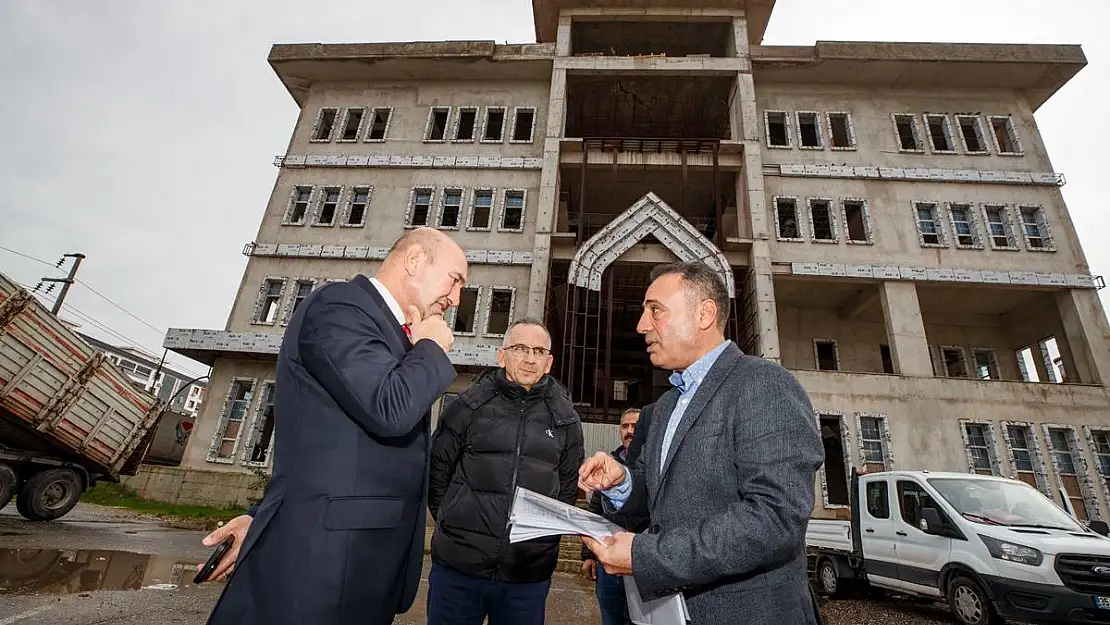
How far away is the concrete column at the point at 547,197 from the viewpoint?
15.9 m

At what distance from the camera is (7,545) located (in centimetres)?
619

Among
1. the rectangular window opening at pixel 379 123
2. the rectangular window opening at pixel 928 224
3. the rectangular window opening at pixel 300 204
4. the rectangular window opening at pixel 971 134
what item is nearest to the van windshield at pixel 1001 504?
the rectangular window opening at pixel 928 224

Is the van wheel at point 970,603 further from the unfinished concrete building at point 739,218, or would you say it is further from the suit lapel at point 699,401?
the unfinished concrete building at point 739,218

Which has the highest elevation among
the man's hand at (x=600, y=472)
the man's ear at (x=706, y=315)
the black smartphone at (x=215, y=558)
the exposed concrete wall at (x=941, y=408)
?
the exposed concrete wall at (x=941, y=408)

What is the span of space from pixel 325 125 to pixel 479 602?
22.3 m

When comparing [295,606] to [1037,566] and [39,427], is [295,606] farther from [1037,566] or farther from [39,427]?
[39,427]

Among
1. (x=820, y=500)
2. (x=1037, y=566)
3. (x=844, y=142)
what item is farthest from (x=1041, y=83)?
(x=1037, y=566)

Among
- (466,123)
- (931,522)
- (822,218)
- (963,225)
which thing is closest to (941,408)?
(963,225)

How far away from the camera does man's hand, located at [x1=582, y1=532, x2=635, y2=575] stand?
143 centimetres

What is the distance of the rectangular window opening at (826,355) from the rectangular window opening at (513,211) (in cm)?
1261

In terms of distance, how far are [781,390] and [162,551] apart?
9.09 metres

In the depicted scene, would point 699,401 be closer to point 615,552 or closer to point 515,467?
point 615,552

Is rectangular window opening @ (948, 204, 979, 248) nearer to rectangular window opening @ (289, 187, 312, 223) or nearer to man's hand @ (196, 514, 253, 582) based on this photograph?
man's hand @ (196, 514, 253, 582)

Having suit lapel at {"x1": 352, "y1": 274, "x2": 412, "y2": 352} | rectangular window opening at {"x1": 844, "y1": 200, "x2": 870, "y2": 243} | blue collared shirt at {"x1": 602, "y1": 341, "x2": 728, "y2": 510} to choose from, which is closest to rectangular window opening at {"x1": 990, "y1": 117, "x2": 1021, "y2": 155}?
rectangular window opening at {"x1": 844, "y1": 200, "x2": 870, "y2": 243}
